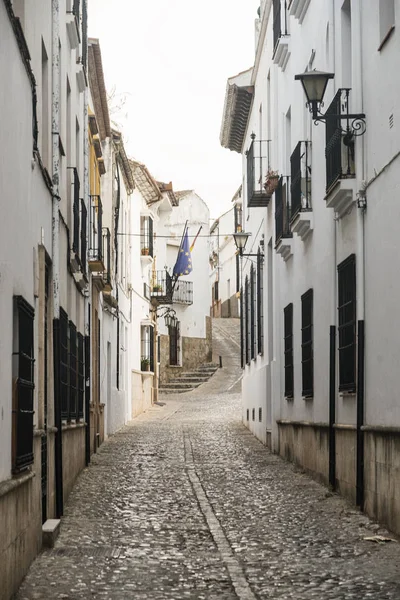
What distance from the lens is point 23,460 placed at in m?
8.07

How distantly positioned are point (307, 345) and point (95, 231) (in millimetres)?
5710

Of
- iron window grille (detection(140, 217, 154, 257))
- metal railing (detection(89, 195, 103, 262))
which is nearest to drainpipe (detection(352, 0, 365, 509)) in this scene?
metal railing (detection(89, 195, 103, 262))

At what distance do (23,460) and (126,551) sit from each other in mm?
1898

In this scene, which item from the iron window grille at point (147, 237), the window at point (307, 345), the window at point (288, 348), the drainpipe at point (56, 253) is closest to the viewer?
the drainpipe at point (56, 253)

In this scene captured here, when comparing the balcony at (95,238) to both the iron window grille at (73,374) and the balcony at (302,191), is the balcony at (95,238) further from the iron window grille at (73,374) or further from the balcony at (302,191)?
the balcony at (302,191)

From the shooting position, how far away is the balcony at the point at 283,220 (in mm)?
18125

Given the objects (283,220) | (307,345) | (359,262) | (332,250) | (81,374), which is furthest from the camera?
(283,220)

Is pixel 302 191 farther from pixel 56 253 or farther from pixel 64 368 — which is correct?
pixel 56 253

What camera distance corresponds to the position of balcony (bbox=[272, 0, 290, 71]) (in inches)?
744

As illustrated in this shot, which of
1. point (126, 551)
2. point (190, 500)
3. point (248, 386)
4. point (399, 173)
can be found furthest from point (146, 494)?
point (248, 386)

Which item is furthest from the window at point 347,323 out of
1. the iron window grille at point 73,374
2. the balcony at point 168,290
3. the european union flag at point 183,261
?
the european union flag at point 183,261

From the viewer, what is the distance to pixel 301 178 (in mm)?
16516

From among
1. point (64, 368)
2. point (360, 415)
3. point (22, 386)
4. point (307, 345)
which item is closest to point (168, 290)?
A: point (307, 345)

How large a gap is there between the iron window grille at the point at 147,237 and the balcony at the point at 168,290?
11.1 ft
